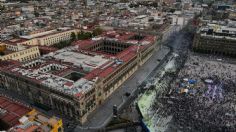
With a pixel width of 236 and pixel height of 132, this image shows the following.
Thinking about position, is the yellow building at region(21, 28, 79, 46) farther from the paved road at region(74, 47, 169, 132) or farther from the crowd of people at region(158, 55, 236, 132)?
the crowd of people at region(158, 55, 236, 132)

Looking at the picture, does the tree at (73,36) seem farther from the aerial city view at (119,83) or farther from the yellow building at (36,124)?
the yellow building at (36,124)

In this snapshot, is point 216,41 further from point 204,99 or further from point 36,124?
point 36,124

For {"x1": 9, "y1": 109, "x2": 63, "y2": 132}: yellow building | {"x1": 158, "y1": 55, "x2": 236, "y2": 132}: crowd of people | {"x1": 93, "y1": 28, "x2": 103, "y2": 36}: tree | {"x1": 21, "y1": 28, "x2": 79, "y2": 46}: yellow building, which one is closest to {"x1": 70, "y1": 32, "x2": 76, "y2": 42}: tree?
{"x1": 21, "y1": 28, "x2": 79, "y2": 46}: yellow building

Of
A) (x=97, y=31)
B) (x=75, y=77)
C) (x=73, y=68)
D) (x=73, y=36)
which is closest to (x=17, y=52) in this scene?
(x=73, y=68)

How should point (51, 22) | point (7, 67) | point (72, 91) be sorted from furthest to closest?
point (51, 22) → point (7, 67) → point (72, 91)

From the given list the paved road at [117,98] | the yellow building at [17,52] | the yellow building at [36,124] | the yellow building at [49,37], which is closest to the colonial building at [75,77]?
the paved road at [117,98]

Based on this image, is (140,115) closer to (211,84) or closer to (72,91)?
(72,91)

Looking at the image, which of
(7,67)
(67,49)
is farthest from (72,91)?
(67,49)
